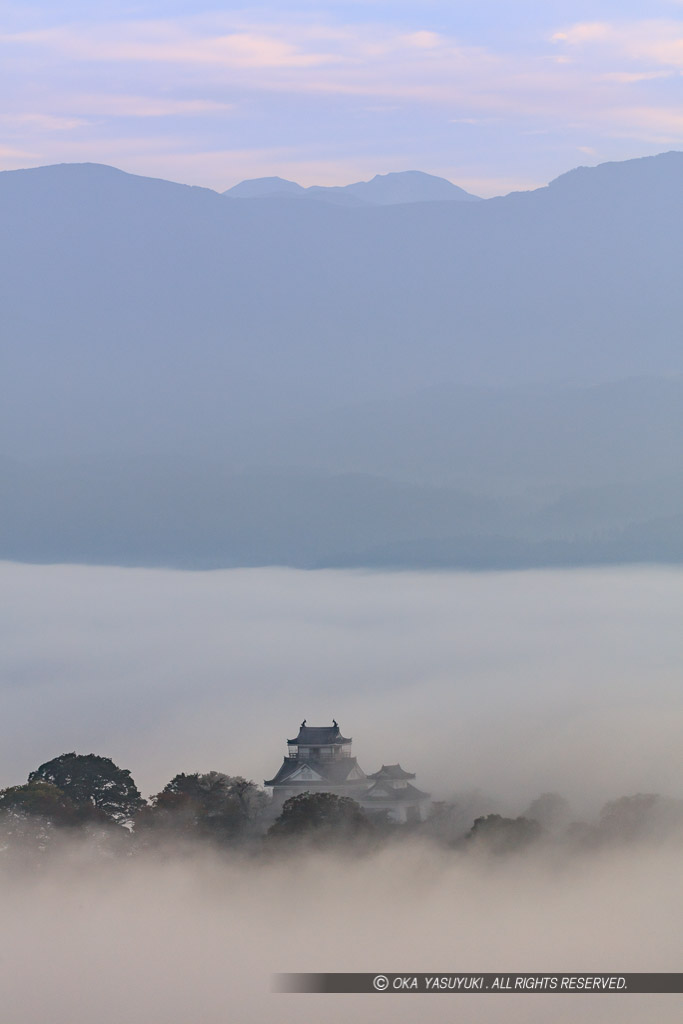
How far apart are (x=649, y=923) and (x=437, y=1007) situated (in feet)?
46.0

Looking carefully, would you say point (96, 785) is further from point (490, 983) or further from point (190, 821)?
point (490, 983)

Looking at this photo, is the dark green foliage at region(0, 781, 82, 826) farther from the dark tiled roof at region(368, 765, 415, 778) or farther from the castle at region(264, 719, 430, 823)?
the dark tiled roof at region(368, 765, 415, 778)

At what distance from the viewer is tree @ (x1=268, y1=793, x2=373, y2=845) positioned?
54.1 meters

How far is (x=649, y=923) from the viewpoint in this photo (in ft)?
170

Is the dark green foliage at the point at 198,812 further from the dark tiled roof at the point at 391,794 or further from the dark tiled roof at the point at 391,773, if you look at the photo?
the dark tiled roof at the point at 391,773

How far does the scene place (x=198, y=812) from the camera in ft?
186

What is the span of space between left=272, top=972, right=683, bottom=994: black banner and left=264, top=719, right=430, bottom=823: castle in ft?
69.2

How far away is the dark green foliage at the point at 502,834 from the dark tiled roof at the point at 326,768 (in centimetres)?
1493

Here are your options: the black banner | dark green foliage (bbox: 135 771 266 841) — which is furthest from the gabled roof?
A: the black banner

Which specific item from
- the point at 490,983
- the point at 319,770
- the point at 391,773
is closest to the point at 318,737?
the point at 319,770

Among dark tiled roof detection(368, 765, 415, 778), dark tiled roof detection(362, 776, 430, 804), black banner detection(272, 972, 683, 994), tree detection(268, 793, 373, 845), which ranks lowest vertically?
black banner detection(272, 972, 683, 994)

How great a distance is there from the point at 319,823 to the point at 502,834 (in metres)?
8.43

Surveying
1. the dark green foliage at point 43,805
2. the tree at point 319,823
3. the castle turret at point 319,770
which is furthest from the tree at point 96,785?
the castle turret at point 319,770

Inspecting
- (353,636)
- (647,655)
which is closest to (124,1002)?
(647,655)
